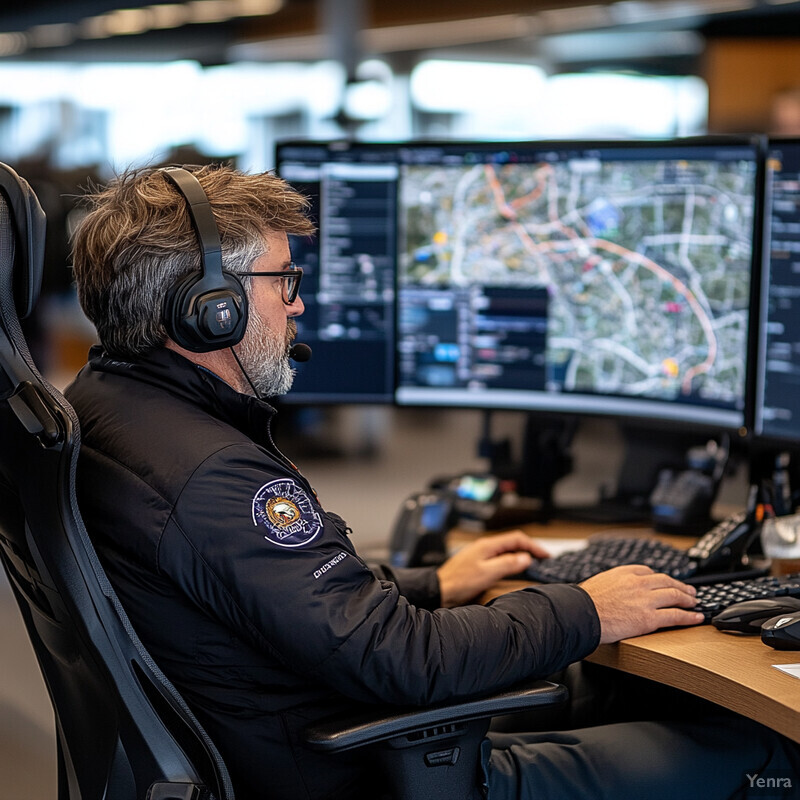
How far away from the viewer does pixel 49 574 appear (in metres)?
1.08

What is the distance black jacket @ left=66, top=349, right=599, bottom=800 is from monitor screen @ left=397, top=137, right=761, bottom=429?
0.72 metres

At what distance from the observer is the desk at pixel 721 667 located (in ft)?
3.63

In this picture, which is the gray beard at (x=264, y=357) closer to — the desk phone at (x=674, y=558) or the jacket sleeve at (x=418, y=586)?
the jacket sleeve at (x=418, y=586)

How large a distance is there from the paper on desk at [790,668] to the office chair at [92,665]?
255mm

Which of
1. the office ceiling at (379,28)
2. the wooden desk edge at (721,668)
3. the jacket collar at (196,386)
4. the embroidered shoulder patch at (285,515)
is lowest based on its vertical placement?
the wooden desk edge at (721,668)

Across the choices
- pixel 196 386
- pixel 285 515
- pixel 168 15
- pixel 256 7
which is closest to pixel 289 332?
pixel 196 386

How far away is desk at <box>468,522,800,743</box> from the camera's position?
1105 mm

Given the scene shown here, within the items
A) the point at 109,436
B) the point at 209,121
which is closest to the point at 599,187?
the point at 109,436

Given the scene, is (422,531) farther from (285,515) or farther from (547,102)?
(547,102)

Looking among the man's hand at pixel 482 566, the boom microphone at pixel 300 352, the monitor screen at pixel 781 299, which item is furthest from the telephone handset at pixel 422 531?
the monitor screen at pixel 781 299

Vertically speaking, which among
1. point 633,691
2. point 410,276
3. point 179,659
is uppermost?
point 410,276

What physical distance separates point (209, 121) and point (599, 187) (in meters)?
7.57

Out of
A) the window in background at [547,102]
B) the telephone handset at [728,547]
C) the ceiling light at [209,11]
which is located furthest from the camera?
the ceiling light at [209,11]

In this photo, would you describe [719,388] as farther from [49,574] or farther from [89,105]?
[89,105]
